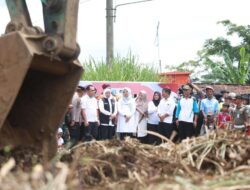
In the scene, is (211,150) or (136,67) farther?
(136,67)

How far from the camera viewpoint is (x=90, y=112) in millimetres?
12352

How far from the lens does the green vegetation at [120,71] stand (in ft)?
74.9

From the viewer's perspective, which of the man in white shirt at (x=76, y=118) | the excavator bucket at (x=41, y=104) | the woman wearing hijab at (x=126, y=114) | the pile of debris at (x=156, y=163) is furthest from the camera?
the woman wearing hijab at (x=126, y=114)

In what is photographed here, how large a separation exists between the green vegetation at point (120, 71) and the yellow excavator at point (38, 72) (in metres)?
17.9

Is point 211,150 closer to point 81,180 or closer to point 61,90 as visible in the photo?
point 81,180

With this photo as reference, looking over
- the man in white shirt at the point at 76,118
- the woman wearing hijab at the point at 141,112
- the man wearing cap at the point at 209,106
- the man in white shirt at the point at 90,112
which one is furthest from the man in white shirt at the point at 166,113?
the man in white shirt at the point at 76,118

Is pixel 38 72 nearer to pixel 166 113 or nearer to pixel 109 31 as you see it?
pixel 166 113

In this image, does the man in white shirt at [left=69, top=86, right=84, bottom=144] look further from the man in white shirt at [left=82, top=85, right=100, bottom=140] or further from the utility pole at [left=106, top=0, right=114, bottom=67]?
the utility pole at [left=106, top=0, right=114, bottom=67]

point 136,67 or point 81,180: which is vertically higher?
point 136,67

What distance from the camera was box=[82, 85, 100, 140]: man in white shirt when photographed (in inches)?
485

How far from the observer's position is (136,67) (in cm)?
2427

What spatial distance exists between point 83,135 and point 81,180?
901 cm

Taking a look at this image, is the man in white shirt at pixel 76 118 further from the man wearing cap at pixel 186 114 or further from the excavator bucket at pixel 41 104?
the excavator bucket at pixel 41 104

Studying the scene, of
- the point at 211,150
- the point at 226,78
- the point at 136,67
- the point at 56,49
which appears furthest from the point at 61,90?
the point at 226,78
